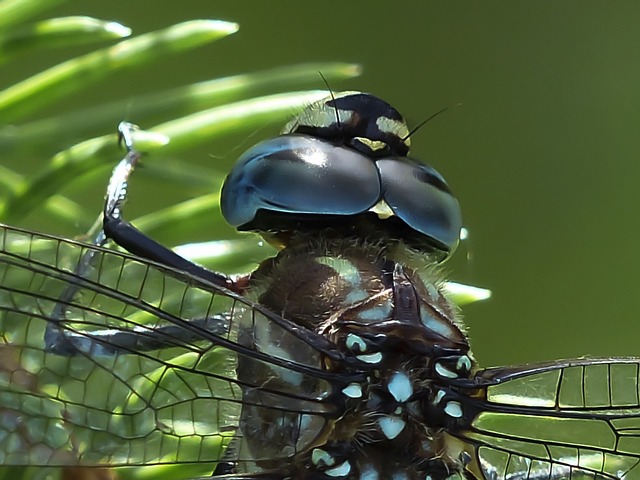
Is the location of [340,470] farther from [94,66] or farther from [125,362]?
[94,66]

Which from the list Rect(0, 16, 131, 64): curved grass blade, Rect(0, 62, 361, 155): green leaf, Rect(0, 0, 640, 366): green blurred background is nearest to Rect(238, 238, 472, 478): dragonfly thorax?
Rect(0, 62, 361, 155): green leaf

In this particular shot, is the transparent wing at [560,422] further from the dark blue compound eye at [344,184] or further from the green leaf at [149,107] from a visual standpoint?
the green leaf at [149,107]

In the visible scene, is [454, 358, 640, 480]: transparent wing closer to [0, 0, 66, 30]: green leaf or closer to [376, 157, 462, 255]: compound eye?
[376, 157, 462, 255]: compound eye

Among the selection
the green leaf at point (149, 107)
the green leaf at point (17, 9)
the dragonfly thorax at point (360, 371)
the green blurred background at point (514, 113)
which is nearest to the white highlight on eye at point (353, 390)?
the dragonfly thorax at point (360, 371)

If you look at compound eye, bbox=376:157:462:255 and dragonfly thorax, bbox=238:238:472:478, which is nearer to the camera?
dragonfly thorax, bbox=238:238:472:478

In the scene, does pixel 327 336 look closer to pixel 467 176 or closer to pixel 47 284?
pixel 47 284

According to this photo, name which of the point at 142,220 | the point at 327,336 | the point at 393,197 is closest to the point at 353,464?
the point at 327,336
